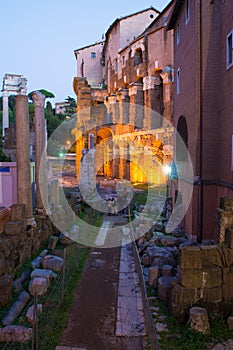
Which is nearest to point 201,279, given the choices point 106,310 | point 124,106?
point 106,310

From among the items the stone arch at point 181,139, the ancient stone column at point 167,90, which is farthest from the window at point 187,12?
the ancient stone column at point 167,90

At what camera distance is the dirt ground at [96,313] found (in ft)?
19.3

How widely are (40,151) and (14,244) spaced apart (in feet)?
15.3

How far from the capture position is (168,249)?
1025cm

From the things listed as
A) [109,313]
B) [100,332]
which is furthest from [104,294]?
Result: [100,332]

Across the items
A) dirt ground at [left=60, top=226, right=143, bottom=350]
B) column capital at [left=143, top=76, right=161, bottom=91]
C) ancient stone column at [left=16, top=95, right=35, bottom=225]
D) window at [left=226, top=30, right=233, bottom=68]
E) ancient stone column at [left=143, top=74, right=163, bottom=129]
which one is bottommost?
dirt ground at [left=60, top=226, right=143, bottom=350]

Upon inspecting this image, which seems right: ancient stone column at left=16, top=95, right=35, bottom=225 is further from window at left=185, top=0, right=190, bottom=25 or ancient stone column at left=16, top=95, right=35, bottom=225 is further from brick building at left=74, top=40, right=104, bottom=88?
brick building at left=74, top=40, right=104, bottom=88

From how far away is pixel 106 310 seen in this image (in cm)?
710

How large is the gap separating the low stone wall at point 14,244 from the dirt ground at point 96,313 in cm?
155

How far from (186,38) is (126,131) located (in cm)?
1968

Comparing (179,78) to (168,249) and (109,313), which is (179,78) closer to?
(168,249)

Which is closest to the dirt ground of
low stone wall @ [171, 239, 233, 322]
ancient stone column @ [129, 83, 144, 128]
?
low stone wall @ [171, 239, 233, 322]

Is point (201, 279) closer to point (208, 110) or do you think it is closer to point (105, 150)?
point (208, 110)

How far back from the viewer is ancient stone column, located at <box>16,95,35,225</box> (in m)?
10.4
